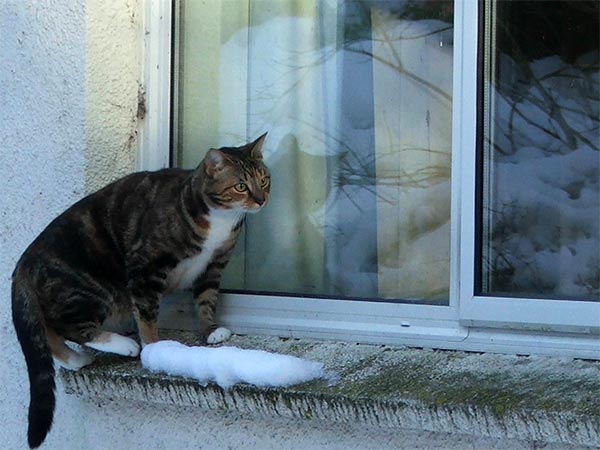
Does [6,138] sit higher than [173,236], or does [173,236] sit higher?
[6,138]

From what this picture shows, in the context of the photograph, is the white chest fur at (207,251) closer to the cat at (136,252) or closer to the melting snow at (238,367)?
the cat at (136,252)

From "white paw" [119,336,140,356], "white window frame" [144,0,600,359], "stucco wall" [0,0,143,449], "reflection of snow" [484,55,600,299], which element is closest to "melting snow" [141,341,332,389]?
"white paw" [119,336,140,356]

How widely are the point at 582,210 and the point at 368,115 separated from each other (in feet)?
2.21

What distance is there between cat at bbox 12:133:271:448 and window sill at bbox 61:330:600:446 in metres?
0.11

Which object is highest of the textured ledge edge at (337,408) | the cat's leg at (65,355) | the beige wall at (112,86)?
the beige wall at (112,86)

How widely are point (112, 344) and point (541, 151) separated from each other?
4.15 feet

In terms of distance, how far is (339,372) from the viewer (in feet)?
5.99

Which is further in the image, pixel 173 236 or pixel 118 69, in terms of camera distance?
pixel 118 69

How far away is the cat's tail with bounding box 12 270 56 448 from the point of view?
75.6 inches

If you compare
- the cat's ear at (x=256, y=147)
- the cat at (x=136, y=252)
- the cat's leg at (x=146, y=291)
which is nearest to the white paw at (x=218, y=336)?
the cat at (x=136, y=252)

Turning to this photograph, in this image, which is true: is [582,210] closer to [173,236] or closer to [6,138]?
[173,236]

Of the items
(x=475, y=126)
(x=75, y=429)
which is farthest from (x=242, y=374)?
(x=475, y=126)

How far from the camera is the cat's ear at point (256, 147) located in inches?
85.6

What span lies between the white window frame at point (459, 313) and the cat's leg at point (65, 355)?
319 millimetres
